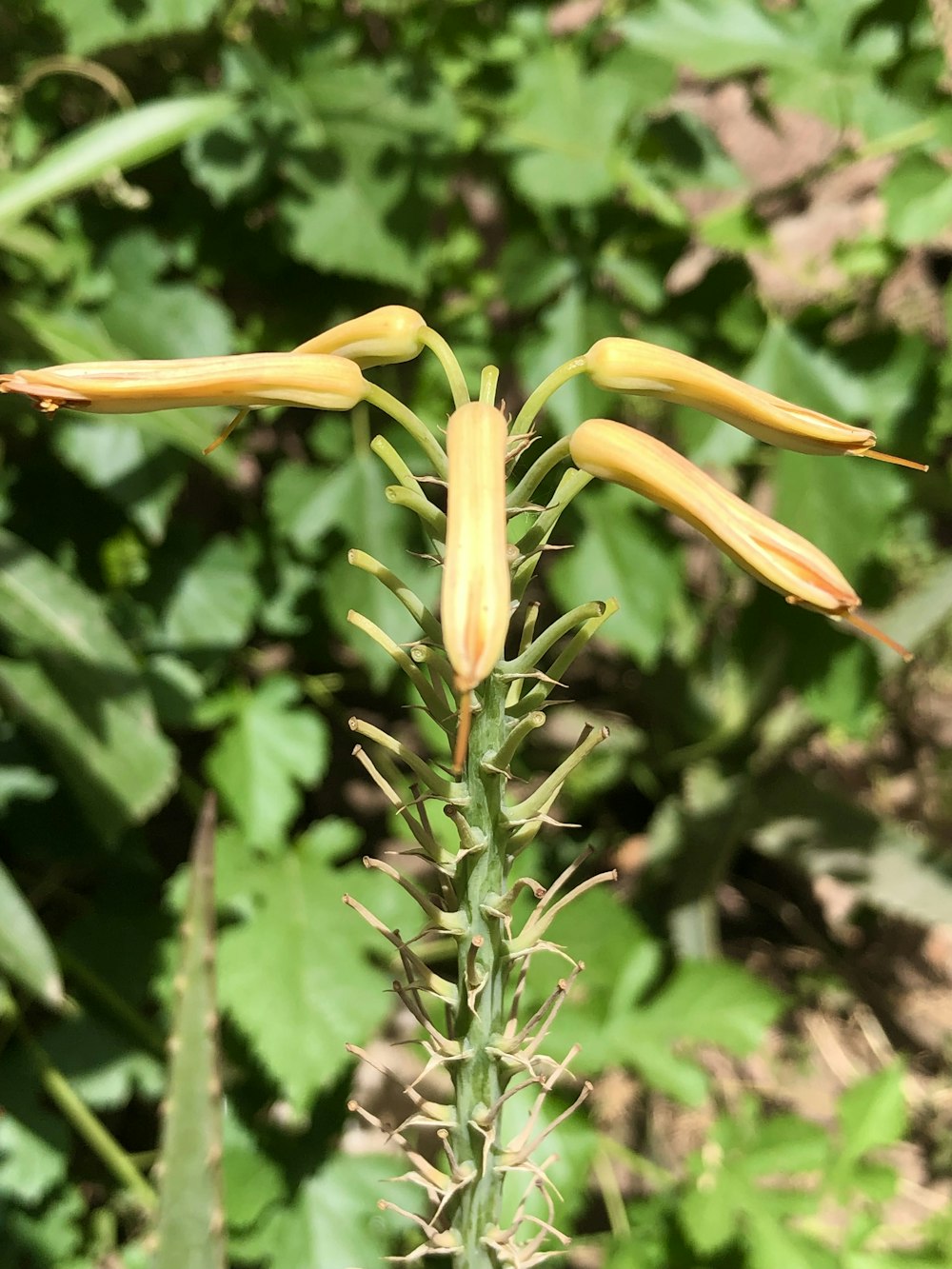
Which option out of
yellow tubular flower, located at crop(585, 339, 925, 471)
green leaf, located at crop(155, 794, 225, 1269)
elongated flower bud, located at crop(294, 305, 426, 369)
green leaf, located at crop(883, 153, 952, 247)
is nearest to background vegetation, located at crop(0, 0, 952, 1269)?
green leaf, located at crop(883, 153, 952, 247)

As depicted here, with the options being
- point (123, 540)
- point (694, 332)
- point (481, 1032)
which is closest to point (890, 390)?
point (694, 332)

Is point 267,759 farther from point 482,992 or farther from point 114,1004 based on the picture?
point 482,992

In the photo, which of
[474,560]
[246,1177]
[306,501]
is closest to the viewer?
[474,560]

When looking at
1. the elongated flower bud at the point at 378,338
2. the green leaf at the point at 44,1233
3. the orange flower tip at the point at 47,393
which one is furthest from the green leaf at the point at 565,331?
the green leaf at the point at 44,1233

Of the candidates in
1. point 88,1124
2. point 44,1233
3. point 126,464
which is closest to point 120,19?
point 126,464

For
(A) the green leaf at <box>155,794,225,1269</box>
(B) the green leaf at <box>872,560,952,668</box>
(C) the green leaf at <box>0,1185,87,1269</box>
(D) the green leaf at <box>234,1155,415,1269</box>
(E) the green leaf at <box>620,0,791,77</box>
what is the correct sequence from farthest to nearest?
(B) the green leaf at <box>872,560,952,668</box> < (C) the green leaf at <box>0,1185,87,1269</box> < (D) the green leaf at <box>234,1155,415,1269</box> < (E) the green leaf at <box>620,0,791,77</box> < (A) the green leaf at <box>155,794,225,1269</box>

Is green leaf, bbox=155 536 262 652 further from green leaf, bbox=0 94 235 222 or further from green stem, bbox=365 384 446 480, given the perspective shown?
green stem, bbox=365 384 446 480
